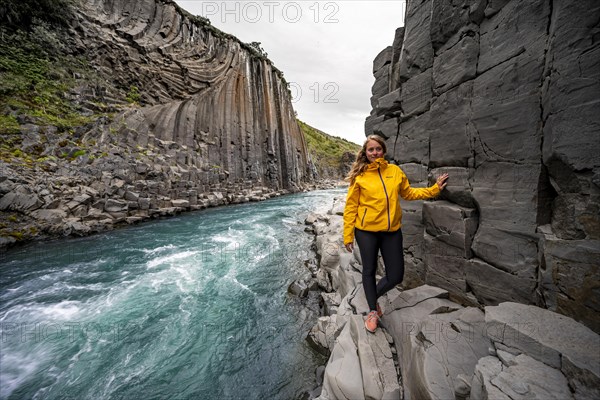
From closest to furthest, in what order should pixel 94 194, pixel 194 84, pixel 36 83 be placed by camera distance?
1. pixel 94 194
2. pixel 36 83
3. pixel 194 84

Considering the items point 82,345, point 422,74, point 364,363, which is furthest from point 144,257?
point 422,74

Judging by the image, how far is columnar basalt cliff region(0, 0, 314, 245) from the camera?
42.4 feet

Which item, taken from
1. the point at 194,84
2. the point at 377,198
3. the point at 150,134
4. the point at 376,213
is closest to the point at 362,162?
the point at 377,198

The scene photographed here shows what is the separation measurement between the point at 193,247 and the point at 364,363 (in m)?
10.4

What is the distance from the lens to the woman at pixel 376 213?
9.99ft

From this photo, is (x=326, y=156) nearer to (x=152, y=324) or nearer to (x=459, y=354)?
(x=152, y=324)

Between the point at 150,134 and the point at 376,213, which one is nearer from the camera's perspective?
the point at 376,213

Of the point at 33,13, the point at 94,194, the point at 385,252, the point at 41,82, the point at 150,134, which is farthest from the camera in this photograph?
the point at 150,134

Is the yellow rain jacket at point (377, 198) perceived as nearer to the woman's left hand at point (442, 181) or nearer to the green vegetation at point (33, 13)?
the woman's left hand at point (442, 181)

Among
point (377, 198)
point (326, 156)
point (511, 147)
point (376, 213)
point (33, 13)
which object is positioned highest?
point (33, 13)

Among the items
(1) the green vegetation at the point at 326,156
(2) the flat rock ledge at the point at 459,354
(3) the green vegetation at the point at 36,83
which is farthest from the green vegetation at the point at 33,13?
(1) the green vegetation at the point at 326,156

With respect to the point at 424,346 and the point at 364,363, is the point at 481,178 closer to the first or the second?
the point at 424,346

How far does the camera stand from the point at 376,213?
3.02 metres

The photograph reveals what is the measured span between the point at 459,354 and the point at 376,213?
1.71m
